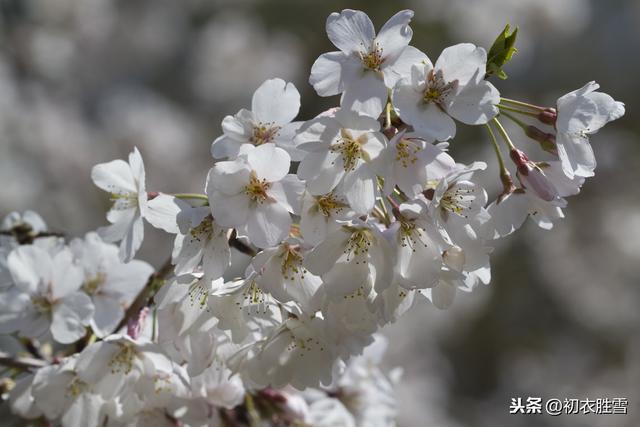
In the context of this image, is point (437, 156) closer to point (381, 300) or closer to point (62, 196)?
point (381, 300)

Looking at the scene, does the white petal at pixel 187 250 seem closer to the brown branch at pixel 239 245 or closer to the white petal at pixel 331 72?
the brown branch at pixel 239 245

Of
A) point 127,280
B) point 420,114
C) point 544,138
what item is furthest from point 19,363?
point 544,138

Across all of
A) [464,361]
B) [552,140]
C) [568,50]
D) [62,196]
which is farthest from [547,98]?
[552,140]

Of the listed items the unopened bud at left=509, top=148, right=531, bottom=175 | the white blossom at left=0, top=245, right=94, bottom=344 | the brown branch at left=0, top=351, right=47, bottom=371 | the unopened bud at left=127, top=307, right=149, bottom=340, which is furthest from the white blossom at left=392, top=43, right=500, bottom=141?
the brown branch at left=0, top=351, right=47, bottom=371

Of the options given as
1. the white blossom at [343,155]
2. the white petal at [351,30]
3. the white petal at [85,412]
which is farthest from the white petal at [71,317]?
the white petal at [351,30]

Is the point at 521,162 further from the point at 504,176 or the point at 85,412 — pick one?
the point at 85,412

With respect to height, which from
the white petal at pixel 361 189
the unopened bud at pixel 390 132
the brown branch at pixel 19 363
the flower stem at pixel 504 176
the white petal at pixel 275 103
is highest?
the white petal at pixel 275 103

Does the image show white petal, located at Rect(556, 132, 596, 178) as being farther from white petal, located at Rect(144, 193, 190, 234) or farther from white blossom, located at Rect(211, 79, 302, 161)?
white petal, located at Rect(144, 193, 190, 234)
